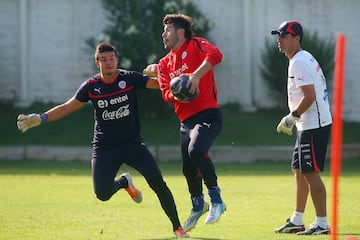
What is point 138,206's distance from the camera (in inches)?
510

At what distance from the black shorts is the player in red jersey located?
99cm

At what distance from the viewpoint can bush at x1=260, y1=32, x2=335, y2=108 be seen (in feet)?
77.4

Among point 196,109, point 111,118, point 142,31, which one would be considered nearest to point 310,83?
point 196,109

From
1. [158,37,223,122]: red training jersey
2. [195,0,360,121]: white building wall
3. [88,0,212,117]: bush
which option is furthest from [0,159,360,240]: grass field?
[195,0,360,121]: white building wall

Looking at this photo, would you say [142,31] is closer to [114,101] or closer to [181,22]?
[181,22]

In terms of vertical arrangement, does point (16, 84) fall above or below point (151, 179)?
below

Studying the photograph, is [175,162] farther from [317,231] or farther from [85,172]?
[317,231]

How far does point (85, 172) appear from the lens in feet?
60.7

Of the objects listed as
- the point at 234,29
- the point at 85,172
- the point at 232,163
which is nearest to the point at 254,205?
the point at 85,172

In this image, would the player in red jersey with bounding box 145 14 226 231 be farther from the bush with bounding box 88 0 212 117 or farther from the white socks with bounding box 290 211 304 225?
the bush with bounding box 88 0 212 117

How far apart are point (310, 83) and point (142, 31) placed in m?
13.7

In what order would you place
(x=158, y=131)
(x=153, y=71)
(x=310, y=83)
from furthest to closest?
(x=158, y=131)
(x=153, y=71)
(x=310, y=83)

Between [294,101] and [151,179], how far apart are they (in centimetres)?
190

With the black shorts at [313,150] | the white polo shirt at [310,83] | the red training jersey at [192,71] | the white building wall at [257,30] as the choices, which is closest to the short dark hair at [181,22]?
the red training jersey at [192,71]
